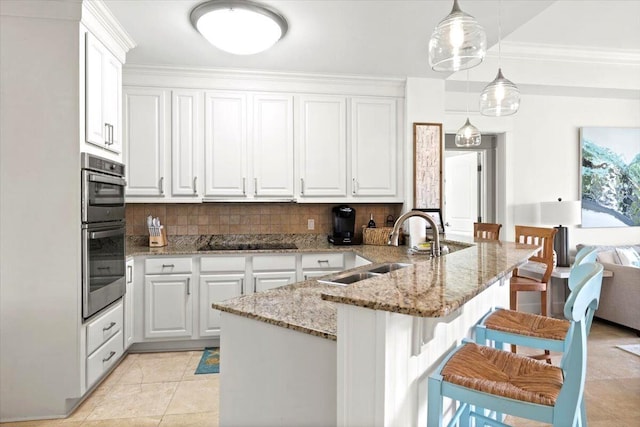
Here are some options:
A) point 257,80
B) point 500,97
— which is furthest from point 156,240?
point 500,97

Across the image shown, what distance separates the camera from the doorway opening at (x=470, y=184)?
448 cm

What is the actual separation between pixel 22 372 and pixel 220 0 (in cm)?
251

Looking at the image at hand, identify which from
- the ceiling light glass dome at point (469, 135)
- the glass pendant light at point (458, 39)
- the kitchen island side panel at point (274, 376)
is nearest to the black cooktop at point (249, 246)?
the ceiling light glass dome at point (469, 135)

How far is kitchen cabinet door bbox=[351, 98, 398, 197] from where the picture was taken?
365 cm

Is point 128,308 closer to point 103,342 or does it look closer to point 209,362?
point 103,342

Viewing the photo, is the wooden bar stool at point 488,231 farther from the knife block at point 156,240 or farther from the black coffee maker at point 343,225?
the knife block at point 156,240

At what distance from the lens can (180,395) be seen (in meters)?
2.44

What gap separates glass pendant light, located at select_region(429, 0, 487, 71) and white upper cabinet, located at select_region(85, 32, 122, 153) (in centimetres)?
207

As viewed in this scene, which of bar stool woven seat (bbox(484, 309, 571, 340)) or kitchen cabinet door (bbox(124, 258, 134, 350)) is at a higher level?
bar stool woven seat (bbox(484, 309, 571, 340))

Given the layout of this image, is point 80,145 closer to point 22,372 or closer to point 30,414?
point 22,372

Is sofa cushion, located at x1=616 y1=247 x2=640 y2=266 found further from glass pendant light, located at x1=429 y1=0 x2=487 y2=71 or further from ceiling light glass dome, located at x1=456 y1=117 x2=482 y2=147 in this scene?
glass pendant light, located at x1=429 y1=0 x2=487 y2=71

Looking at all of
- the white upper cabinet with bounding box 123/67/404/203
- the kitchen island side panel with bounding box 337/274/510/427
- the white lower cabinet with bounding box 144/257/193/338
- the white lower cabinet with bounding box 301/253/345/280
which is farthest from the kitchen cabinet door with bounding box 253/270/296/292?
the kitchen island side panel with bounding box 337/274/510/427

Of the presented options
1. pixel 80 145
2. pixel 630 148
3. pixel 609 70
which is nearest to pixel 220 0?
pixel 80 145

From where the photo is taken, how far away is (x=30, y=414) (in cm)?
218
